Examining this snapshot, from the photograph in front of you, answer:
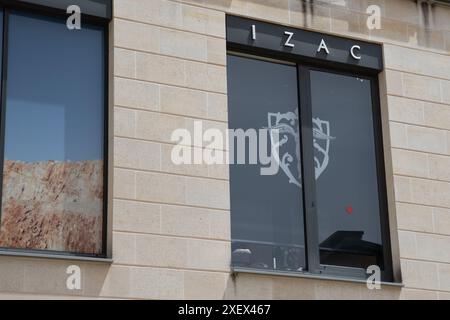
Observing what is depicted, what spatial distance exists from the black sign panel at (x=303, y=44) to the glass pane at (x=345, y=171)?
0.29 meters

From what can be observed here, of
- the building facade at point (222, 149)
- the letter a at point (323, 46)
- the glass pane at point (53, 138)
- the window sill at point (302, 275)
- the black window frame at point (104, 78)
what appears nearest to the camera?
the black window frame at point (104, 78)

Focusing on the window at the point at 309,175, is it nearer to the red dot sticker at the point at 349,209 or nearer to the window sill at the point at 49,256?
the red dot sticker at the point at 349,209

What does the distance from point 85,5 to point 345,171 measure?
430cm

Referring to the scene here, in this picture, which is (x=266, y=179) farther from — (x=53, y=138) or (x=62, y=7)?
(x=62, y=7)

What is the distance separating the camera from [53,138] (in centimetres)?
1343

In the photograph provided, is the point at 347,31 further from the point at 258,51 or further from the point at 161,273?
the point at 161,273

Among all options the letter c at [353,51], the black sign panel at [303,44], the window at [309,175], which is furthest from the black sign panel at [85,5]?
the letter c at [353,51]

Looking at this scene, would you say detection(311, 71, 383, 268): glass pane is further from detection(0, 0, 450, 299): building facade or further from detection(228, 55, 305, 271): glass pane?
detection(228, 55, 305, 271): glass pane

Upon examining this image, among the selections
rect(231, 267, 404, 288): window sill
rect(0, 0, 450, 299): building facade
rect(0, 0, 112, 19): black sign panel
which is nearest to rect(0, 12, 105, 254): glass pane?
rect(0, 0, 450, 299): building facade

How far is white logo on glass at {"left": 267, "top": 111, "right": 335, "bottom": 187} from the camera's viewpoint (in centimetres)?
1484

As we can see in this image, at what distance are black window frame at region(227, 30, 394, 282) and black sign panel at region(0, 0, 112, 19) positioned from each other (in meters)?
1.82

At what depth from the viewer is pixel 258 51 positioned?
49.4ft

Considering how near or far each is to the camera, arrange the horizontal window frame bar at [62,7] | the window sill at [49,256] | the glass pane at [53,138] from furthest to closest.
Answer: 1. the horizontal window frame bar at [62,7]
2. the glass pane at [53,138]
3. the window sill at [49,256]

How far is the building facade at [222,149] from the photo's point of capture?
13125 mm
